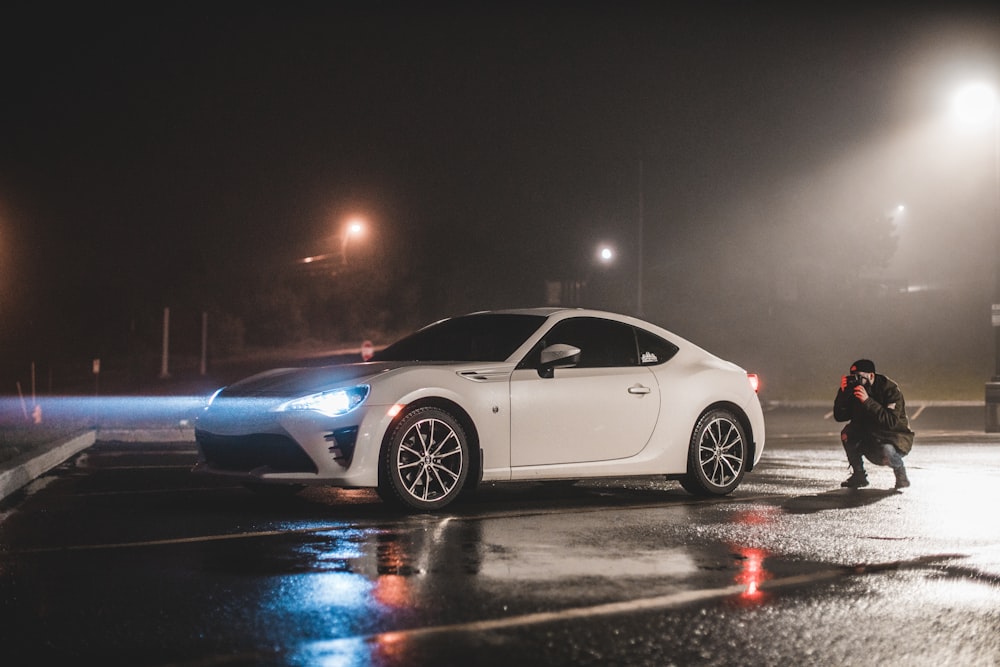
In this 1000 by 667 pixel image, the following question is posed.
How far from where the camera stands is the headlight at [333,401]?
28.9 feet

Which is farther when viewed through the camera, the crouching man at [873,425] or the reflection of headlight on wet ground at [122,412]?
the reflection of headlight on wet ground at [122,412]

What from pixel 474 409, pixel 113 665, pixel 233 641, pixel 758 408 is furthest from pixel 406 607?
pixel 758 408

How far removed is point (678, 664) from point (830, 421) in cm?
2139

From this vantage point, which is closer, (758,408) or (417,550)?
(417,550)

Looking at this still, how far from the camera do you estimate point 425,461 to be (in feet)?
29.8

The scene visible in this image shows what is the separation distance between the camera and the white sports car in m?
8.85

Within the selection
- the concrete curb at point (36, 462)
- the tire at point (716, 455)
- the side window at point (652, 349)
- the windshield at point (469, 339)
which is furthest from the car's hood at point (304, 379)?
the tire at point (716, 455)

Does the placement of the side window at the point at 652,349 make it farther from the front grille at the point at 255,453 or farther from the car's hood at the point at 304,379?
the front grille at the point at 255,453

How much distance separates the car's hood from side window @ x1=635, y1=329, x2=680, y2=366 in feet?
7.12

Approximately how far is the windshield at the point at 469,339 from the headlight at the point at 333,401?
1335mm

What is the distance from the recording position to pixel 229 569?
6.68m

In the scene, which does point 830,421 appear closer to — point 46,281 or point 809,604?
point 809,604

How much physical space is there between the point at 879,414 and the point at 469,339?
419cm

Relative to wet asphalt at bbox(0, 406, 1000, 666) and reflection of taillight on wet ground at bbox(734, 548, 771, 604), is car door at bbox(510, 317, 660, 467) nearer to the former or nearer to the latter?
wet asphalt at bbox(0, 406, 1000, 666)
